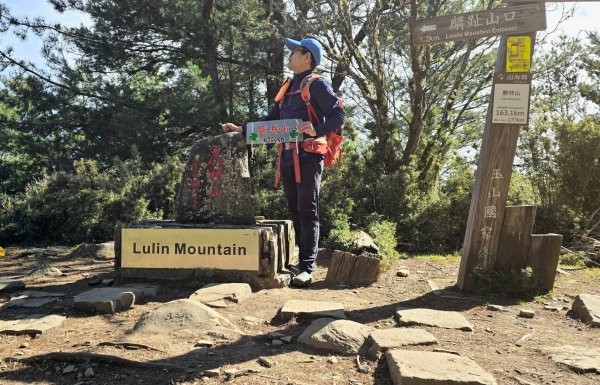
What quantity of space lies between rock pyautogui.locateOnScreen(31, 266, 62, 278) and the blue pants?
106 inches

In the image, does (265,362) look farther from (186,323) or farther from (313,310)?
(313,310)

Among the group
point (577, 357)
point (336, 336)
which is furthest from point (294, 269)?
point (577, 357)

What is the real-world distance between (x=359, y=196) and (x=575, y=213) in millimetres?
3258

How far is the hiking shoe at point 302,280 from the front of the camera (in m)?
4.41

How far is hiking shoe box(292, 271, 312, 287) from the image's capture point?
4.41 meters

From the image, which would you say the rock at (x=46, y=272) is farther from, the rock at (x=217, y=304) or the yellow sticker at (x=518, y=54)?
the yellow sticker at (x=518, y=54)

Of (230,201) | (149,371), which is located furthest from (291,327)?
(230,201)

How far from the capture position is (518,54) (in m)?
3.94

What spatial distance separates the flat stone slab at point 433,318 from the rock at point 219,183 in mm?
1939

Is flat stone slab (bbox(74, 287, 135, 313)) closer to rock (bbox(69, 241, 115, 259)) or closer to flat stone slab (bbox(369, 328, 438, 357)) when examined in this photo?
flat stone slab (bbox(369, 328, 438, 357))

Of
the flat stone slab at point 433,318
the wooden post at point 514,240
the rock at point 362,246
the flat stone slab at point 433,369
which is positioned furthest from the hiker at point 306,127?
the flat stone slab at point 433,369

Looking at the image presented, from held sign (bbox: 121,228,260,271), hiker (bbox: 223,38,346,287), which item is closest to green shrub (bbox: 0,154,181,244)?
held sign (bbox: 121,228,260,271)

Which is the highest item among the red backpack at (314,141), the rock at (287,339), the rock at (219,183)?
the red backpack at (314,141)

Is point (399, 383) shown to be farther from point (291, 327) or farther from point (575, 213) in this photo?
point (575, 213)
